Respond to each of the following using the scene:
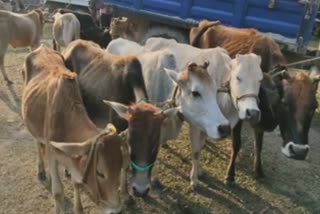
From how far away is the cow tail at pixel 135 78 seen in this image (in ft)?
16.3

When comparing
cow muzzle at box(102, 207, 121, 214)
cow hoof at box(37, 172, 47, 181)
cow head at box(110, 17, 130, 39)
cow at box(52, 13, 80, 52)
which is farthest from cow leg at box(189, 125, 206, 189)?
cow at box(52, 13, 80, 52)

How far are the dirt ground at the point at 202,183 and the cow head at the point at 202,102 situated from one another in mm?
1228

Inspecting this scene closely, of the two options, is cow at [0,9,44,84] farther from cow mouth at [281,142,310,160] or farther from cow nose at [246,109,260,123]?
cow mouth at [281,142,310,160]

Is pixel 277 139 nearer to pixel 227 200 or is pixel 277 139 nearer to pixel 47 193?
pixel 227 200

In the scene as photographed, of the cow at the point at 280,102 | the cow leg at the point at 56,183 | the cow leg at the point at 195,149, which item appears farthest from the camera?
the cow leg at the point at 195,149

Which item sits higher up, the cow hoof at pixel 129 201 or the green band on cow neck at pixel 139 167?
the green band on cow neck at pixel 139 167

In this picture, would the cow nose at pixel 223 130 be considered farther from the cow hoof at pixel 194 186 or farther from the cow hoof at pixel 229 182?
the cow hoof at pixel 229 182

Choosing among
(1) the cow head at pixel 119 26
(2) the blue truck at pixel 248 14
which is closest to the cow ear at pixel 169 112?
(2) the blue truck at pixel 248 14

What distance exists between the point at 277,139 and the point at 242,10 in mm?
2418

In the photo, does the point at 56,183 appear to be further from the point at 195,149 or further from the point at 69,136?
the point at 195,149

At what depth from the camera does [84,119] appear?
404 centimetres

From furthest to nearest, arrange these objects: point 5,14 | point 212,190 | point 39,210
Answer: point 5,14 < point 212,190 < point 39,210

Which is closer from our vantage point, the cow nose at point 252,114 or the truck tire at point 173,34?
the cow nose at point 252,114

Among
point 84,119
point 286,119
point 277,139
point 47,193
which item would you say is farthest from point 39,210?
point 277,139
